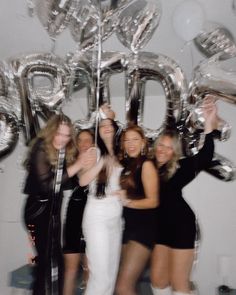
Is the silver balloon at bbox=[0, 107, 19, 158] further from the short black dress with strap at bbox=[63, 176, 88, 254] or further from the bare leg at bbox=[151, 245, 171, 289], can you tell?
the bare leg at bbox=[151, 245, 171, 289]

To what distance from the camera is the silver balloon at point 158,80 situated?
1160mm

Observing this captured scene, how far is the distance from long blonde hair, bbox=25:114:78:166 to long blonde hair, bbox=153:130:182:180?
0.30 m

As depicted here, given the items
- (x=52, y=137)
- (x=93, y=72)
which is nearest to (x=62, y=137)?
(x=52, y=137)

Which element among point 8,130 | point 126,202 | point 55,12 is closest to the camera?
point 55,12

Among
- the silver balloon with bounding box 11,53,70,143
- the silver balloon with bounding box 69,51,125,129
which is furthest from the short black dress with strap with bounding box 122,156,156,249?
the silver balloon with bounding box 11,53,70,143

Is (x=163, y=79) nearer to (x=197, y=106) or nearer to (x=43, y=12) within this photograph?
(x=197, y=106)

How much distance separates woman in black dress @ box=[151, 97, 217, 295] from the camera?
3.84ft

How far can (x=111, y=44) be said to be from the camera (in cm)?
126

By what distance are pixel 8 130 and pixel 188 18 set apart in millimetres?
748

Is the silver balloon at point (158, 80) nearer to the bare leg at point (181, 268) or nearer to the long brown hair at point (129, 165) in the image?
the long brown hair at point (129, 165)

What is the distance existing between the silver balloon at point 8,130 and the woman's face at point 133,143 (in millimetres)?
423

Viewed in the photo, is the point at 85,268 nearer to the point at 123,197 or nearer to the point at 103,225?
the point at 103,225

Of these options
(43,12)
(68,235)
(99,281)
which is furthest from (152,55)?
(99,281)

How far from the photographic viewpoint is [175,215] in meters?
1.19
